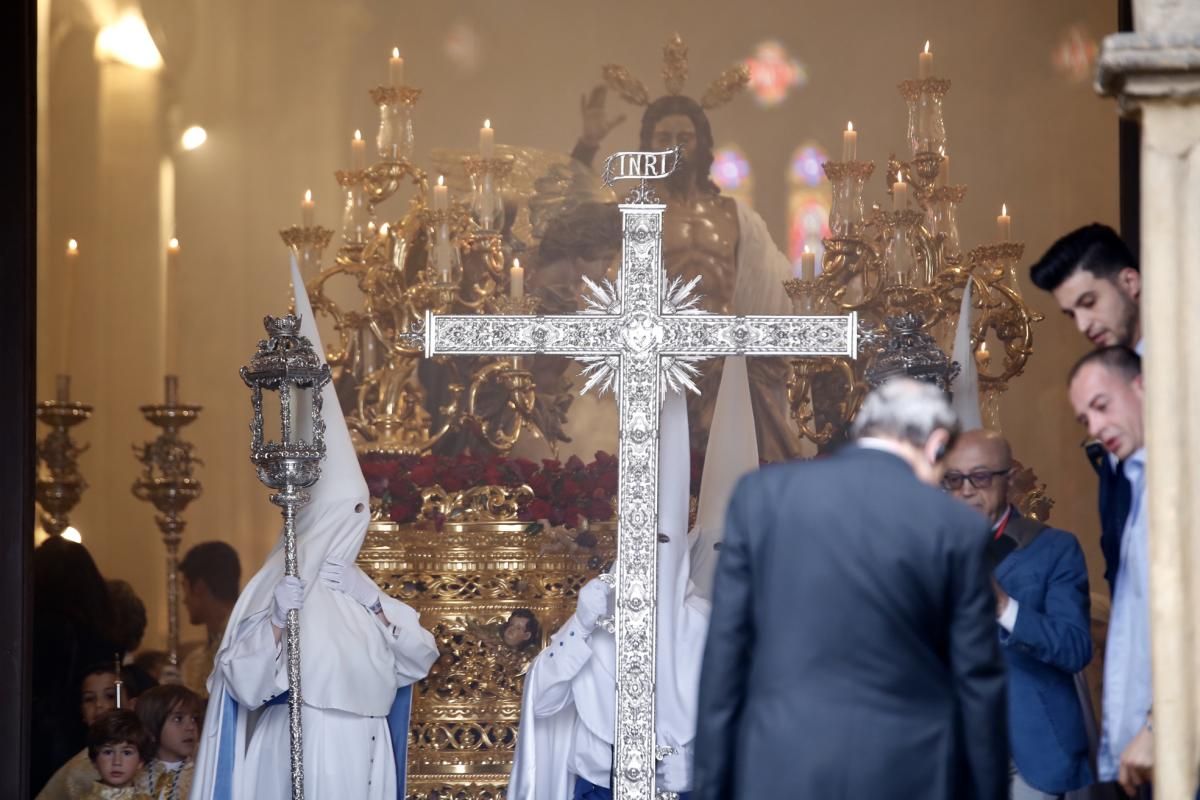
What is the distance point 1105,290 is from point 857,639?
4.74 feet

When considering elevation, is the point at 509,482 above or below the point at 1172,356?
below

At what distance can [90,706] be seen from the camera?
7422 millimetres

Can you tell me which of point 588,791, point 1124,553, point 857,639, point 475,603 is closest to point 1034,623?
point 1124,553

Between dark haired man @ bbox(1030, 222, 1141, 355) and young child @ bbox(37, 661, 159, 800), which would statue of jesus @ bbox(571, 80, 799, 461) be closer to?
young child @ bbox(37, 661, 159, 800)

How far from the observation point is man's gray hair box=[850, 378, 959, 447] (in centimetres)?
349

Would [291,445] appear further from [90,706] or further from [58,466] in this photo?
[58,466]

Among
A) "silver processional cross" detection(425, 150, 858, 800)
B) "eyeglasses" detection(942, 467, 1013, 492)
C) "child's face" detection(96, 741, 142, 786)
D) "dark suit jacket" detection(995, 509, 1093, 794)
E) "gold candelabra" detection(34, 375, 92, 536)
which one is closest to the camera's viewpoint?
"dark suit jacket" detection(995, 509, 1093, 794)

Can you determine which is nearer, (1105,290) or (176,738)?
(1105,290)

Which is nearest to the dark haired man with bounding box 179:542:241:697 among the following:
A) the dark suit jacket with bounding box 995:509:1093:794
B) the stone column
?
the dark suit jacket with bounding box 995:509:1093:794

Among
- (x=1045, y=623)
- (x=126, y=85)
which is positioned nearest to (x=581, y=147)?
(x=126, y=85)

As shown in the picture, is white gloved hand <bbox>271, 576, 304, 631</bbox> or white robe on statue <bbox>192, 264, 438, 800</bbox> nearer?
white gloved hand <bbox>271, 576, 304, 631</bbox>

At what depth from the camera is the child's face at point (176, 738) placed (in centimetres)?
658

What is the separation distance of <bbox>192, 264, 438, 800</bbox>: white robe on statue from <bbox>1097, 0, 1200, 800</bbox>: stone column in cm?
279

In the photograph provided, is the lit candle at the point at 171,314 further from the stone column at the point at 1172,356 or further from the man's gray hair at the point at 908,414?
the stone column at the point at 1172,356
